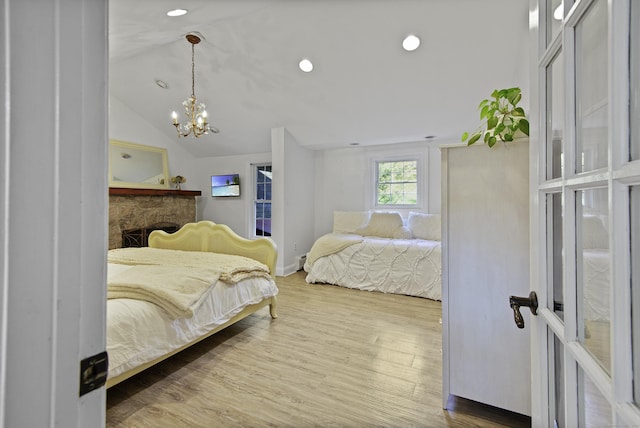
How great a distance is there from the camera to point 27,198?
377 mm

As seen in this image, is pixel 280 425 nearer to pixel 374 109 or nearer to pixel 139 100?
pixel 374 109

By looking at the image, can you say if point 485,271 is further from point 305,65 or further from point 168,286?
point 305,65

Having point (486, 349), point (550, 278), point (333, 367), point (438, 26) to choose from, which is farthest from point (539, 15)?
point (438, 26)

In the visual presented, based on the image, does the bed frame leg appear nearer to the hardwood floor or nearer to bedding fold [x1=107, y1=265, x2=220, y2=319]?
the hardwood floor

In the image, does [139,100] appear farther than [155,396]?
Yes

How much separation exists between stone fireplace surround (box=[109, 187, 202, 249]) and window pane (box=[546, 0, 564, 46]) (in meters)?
4.99

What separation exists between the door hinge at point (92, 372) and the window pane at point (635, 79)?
84 centimetres

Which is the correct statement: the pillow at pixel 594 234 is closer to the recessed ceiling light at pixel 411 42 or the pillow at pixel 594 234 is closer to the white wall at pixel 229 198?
the recessed ceiling light at pixel 411 42

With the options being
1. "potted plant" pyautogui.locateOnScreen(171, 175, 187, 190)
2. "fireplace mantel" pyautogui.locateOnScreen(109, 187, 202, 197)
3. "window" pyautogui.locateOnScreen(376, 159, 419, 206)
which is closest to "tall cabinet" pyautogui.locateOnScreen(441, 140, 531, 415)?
"window" pyautogui.locateOnScreen(376, 159, 419, 206)

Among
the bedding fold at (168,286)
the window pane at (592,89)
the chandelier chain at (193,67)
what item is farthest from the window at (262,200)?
the window pane at (592,89)

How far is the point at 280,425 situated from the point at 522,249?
150 centimetres

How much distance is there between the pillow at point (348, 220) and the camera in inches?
190

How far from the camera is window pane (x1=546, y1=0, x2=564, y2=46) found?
0.67m

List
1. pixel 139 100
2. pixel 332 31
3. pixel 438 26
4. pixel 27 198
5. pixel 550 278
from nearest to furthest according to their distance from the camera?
1. pixel 27 198
2. pixel 550 278
3. pixel 438 26
4. pixel 332 31
5. pixel 139 100
